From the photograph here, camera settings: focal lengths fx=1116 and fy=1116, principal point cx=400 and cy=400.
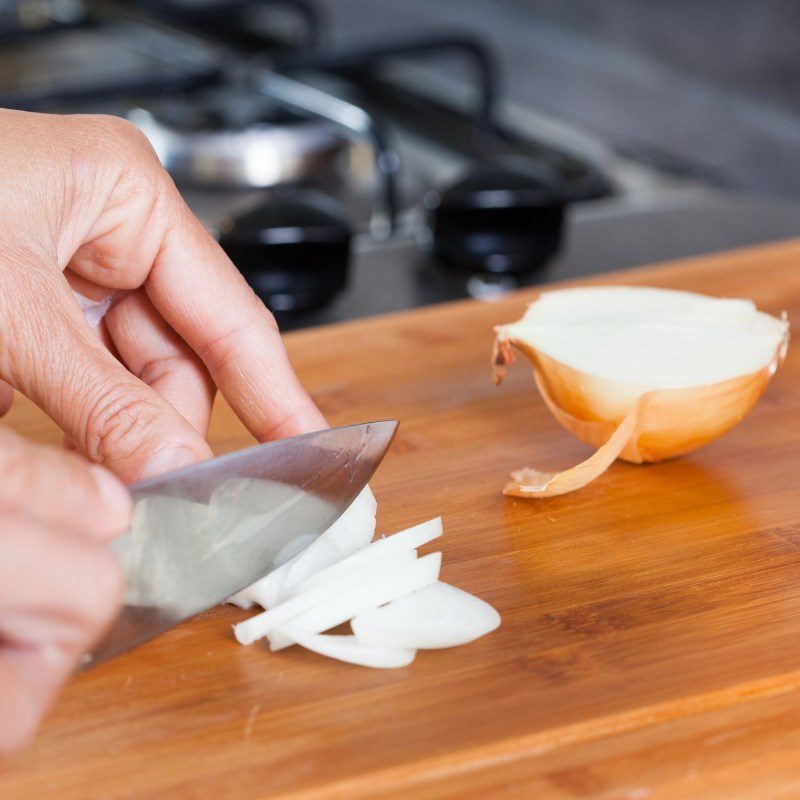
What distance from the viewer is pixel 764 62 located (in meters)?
1.72

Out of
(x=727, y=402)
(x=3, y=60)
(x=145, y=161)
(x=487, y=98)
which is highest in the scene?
(x=145, y=161)

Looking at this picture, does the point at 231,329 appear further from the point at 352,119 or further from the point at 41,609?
the point at 352,119

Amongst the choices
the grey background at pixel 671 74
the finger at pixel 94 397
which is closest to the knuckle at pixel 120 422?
the finger at pixel 94 397

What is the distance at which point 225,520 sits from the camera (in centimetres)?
62

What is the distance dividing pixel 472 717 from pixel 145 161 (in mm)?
431

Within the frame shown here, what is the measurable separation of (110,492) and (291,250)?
70 centimetres

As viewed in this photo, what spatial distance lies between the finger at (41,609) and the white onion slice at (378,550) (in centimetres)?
19

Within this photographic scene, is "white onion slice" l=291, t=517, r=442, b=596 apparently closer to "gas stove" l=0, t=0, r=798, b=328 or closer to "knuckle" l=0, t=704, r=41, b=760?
"knuckle" l=0, t=704, r=41, b=760

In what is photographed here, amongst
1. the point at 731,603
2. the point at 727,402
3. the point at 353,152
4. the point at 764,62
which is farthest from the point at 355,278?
the point at 764,62

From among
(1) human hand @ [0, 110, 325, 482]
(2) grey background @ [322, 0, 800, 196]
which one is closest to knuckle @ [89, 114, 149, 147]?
(1) human hand @ [0, 110, 325, 482]

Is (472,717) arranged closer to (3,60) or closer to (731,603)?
(731,603)

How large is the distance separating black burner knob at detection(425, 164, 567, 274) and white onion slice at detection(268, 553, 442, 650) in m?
0.65

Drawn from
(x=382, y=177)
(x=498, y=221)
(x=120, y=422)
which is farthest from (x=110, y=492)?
(x=382, y=177)

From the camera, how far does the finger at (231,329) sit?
76cm
